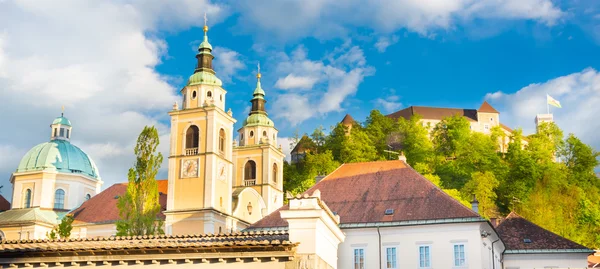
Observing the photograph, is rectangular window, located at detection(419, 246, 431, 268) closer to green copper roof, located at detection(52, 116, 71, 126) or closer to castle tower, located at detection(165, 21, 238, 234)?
castle tower, located at detection(165, 21, 238, 234)

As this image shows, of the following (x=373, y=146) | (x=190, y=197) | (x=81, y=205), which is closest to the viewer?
(x=190, y=197)

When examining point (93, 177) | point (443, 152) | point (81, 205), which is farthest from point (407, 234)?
point (443, 152)

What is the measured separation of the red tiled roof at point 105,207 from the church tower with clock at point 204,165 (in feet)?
15.7

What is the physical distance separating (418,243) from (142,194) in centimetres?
1356

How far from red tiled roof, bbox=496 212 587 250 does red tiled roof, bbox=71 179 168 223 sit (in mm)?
28034

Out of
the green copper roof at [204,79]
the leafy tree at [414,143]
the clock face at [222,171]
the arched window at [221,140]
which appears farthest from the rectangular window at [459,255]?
the leafy tree at [414,143]

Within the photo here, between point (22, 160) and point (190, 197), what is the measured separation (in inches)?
986

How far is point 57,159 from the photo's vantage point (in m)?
70.8

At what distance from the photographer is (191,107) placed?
58281 mm

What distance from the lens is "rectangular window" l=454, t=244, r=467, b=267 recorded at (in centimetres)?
3472

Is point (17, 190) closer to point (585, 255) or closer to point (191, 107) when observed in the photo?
point (191, 107)

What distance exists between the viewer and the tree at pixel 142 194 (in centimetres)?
3509

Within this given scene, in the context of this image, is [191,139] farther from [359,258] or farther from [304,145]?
[304,145]

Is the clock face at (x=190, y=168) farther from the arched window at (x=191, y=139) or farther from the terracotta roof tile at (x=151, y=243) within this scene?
the terracotta roof tile at (x=151, y=243)
